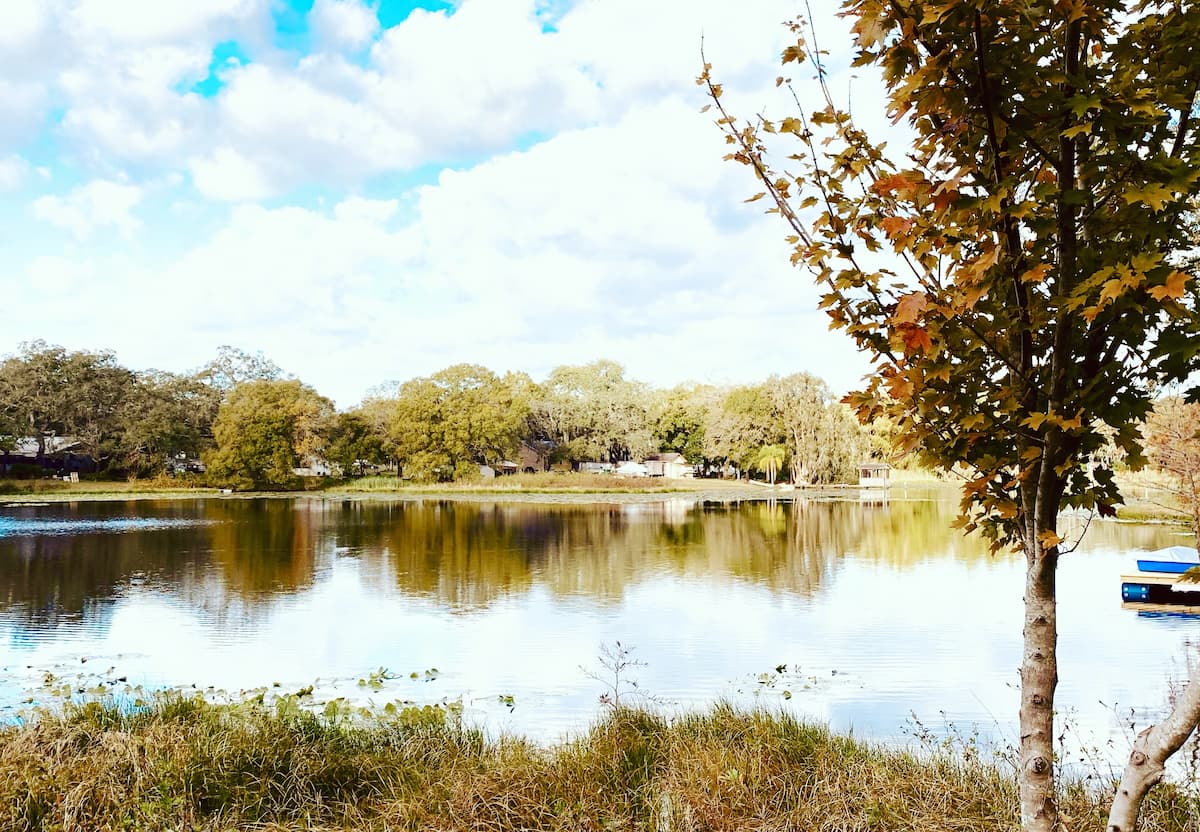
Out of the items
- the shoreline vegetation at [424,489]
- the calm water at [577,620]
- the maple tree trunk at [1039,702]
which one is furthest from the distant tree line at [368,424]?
the maple tree trunk at [1039,702]

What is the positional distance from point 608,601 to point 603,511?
18.2m

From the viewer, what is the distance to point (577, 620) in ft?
35.0

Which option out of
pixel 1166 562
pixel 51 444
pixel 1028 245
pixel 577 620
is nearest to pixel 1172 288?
pixel 1028 245

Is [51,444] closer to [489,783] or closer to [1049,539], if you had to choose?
[489,783]

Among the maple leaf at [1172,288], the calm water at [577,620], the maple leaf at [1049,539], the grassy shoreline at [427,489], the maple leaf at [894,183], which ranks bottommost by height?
the calm water at [577,620]

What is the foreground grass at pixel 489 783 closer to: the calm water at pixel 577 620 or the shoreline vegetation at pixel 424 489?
the calm water at pixel 577 620

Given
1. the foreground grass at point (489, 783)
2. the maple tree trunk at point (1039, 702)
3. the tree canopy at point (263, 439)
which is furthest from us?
the tree canopy at point (263, 439)

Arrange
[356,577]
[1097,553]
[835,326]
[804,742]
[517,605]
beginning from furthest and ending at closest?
[1097,553] < [356,577] < [517,605] < [804,742] < [835,326]

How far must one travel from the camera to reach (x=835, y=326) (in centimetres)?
277

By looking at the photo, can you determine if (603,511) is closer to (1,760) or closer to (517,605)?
(517,605)

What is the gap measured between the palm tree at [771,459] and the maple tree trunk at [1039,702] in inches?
1911

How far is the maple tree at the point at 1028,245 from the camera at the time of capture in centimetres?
231

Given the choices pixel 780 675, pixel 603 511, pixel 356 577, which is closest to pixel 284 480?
pixel 603 511

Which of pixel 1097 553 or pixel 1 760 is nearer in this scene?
pixel 1 760
